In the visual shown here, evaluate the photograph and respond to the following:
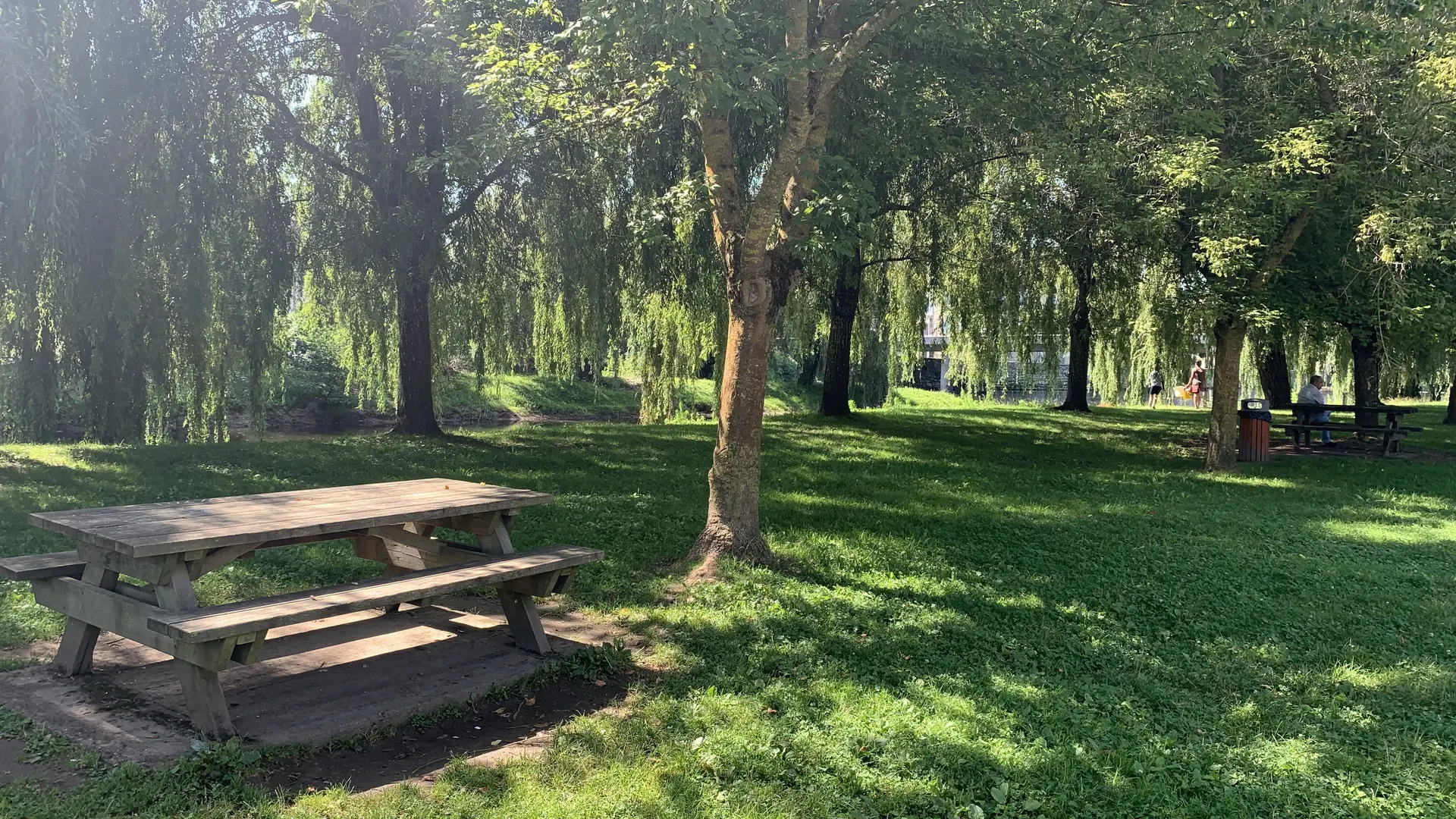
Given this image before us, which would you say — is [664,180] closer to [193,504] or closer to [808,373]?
[193,504]

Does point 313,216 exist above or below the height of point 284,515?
→ above

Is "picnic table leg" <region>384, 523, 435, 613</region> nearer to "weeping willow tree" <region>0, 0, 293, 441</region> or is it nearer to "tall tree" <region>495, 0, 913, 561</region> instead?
"tall tree" <region>495, 0, 913, 561</region>

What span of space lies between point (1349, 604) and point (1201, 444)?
908 centimetres

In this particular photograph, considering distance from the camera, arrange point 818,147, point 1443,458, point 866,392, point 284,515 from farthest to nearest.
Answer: point 866,392
point 1443,458
point 818,147
point 284,515

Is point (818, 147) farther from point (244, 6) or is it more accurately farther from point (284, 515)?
point (244, 6)

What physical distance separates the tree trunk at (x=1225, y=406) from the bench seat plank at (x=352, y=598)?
9920 millimetres

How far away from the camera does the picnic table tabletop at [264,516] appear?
12.3ft

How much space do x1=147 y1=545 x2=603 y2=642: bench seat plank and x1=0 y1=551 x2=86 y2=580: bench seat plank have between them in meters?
0.84

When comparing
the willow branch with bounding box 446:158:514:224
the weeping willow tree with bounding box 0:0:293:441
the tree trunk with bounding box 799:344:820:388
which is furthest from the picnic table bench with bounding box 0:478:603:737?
the tree trunk with bounding box 799:344:820:388

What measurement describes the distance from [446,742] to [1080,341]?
51.4ft

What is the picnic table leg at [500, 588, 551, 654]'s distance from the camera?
501 cm

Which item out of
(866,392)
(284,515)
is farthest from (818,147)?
(866,392)

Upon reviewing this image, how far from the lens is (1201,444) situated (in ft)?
48.7

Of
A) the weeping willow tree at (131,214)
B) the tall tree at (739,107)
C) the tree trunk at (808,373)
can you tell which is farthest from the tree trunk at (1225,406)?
the tree trunk at (808,373)
